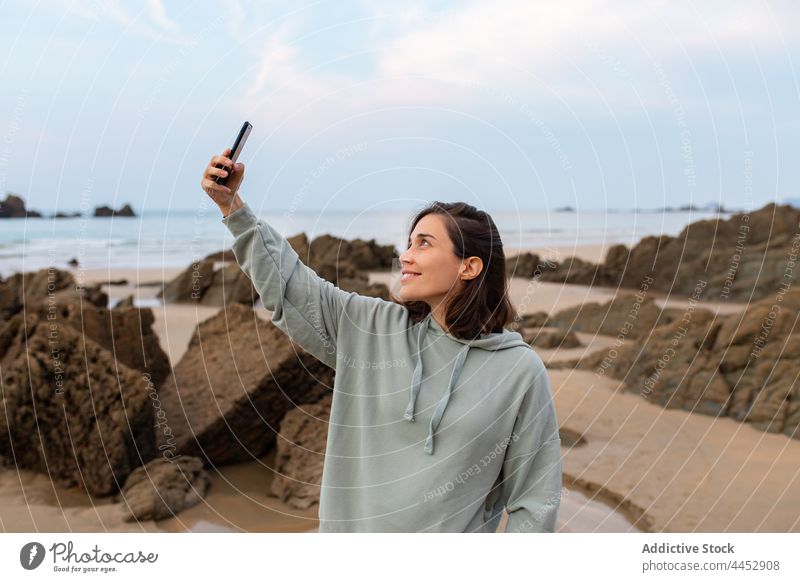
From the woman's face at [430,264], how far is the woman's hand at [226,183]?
0.53 metres

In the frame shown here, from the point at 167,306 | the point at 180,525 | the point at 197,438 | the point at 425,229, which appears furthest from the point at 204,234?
the point at 425,229

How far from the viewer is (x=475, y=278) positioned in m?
2.46

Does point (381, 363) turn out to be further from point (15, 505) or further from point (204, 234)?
point (204, 234)

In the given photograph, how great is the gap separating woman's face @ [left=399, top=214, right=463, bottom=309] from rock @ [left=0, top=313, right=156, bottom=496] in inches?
106

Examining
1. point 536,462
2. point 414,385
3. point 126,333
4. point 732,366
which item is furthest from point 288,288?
point 732,366

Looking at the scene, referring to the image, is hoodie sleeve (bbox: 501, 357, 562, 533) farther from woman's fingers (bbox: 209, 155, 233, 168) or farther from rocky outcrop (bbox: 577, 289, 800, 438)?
rocky outcrop (bbox: 577, 289, 800, 438)

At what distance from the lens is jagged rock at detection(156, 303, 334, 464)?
4.97 metres

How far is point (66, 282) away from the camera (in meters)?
7.14

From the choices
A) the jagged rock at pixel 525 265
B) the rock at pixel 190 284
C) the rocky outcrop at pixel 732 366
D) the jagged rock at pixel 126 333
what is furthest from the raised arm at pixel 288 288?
the jagged rock at pixel 525 265

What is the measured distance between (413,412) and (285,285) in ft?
1.76

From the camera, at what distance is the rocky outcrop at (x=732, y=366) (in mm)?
5770

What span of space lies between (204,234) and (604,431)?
18.9 feet

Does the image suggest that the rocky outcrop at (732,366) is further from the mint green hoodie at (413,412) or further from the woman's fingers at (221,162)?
the woman's fingers at (221,162)
